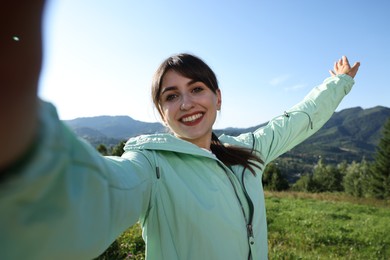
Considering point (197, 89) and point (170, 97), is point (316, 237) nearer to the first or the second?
point (197, 89)

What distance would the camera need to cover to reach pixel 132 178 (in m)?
1.21

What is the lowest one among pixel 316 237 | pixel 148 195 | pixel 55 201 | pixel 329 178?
pixel 329 178

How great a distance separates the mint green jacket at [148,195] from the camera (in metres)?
0.56

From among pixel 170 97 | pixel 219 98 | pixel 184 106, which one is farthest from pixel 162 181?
pixel 219 98

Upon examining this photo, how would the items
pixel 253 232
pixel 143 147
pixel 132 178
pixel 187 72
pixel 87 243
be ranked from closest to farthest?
1. pixel 87 243
2. pixel 132 178
3. pixel 143 147
4. pixel 253 232
5. pixel 187 72

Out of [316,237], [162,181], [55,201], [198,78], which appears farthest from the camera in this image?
[316,237]

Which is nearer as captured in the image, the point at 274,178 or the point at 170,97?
the point at 170,97

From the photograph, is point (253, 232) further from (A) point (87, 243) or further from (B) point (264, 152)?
(A) point (87, 243)

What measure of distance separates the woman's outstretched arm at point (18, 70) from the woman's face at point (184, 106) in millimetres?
1925

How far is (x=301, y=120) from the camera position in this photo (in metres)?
3.58

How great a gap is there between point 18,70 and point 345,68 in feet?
15.1

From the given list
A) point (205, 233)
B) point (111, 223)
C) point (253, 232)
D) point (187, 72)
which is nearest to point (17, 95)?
point (111, 223)

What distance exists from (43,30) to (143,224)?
157 centimetres

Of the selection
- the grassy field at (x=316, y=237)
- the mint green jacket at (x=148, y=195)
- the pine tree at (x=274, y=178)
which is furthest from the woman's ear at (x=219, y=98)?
the pine tree at (x=274, y=178)
